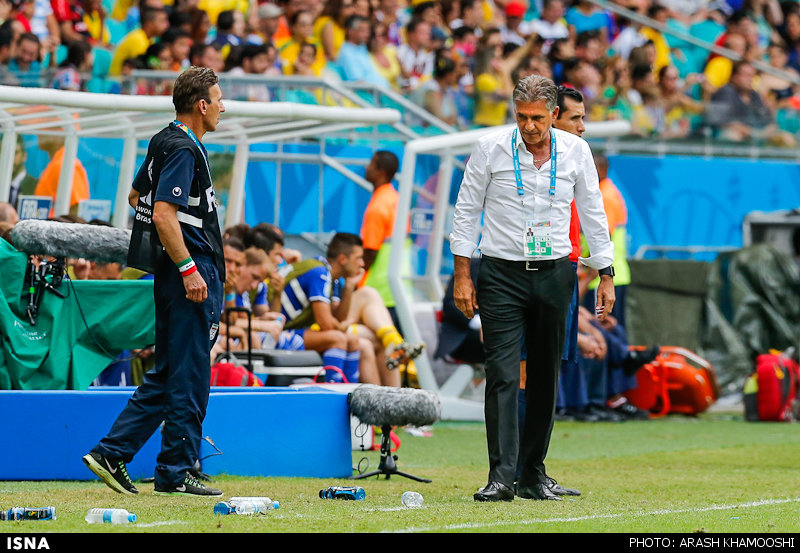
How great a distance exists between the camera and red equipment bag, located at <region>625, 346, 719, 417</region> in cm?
1446

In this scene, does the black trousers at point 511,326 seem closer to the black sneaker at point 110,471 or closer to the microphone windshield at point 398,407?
the microphone windshield at point 398,407

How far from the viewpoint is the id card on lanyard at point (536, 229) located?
286 inches

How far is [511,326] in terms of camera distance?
24.1 ft

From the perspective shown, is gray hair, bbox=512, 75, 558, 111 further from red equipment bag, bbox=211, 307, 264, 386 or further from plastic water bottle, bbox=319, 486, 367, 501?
red equipment bag, bbox=211, 307, 264, 386

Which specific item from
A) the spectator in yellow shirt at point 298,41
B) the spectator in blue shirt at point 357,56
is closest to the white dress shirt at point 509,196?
the spectator in yellow shirt at point 298,41

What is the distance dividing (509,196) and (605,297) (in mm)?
708

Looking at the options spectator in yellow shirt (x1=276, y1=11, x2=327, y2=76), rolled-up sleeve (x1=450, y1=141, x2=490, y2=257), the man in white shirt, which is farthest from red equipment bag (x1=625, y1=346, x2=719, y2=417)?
rolled-up sleeve (x1=450, y1=141, x2=490, y2=257)

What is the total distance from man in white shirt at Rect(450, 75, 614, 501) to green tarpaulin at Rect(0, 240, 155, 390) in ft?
8.02

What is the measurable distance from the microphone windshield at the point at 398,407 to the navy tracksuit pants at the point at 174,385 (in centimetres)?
137

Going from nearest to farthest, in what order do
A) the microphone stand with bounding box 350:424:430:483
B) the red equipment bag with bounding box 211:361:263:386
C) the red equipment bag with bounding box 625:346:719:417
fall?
the microphone stand with bounding box 350:424:430:483, the red equipment bag with bounding box 211:361:263:386, the red equipment bag with bounding box 625:346:719:417

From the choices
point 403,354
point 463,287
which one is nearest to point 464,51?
point 403,354

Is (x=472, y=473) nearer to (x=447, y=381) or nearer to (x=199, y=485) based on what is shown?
(x=199, y=485)

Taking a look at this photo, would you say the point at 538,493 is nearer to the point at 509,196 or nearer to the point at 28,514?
the point at 509,196

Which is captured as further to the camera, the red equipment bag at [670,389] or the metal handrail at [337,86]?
the red equipment bag at [670,389]
